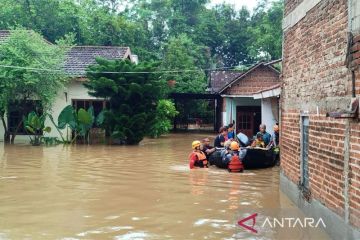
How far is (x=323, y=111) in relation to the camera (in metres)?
6.78

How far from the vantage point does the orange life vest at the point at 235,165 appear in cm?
1319

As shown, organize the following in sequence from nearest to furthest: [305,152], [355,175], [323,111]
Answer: [355,175], [323,111], [305,152]

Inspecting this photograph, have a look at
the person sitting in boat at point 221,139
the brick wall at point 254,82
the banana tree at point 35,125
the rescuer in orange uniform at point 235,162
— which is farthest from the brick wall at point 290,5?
the brick wall at point 254,82

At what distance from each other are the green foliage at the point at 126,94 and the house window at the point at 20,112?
9.85 feet

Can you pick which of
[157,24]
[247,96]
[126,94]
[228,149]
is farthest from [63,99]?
[157,24]

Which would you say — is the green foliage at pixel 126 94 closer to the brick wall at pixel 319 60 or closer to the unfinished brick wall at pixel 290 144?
the unfinished brick wall at pixel 290 144

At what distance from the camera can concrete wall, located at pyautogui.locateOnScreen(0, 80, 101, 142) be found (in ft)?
76.9

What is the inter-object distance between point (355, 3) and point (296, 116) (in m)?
3.28

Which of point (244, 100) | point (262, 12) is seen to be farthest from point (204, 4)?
point (244, 100)

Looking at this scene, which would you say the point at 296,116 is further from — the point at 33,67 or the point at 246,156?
the point at 33,67

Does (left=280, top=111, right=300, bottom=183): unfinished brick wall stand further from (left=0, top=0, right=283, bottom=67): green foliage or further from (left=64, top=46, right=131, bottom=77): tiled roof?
(left=0, top=0, right=283, bottom=67): green foliage

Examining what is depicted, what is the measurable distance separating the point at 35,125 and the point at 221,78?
56.1 ft

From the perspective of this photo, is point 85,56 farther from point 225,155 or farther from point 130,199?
point 130,199

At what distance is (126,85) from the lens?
2166 centimetres
